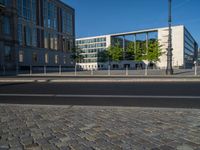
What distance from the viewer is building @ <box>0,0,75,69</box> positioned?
47312 millimetres

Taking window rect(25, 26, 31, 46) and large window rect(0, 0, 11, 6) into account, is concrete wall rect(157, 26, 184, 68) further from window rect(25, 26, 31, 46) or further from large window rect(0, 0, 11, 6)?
→ large window rect(0, 0, 11, 6)

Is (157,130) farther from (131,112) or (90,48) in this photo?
(90,48)

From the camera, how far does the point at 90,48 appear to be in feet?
386

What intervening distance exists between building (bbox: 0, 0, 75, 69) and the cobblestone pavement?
3841cm

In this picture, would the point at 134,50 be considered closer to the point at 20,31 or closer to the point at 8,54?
the point at 20,31

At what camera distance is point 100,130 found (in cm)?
452

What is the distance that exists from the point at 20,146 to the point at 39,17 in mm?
62304

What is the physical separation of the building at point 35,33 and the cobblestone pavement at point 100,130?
126ft

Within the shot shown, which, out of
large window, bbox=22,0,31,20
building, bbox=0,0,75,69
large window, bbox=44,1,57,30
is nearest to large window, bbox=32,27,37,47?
building, bbox=0,0,75,69

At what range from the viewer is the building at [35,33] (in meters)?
47.3

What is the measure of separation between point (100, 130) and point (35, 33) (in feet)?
→ 196

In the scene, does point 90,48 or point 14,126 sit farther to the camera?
point 90,48

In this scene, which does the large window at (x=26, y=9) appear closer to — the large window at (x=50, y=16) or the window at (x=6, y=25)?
the large window at (x=50, y=16)

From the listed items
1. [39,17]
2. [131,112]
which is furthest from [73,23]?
[131,112]
